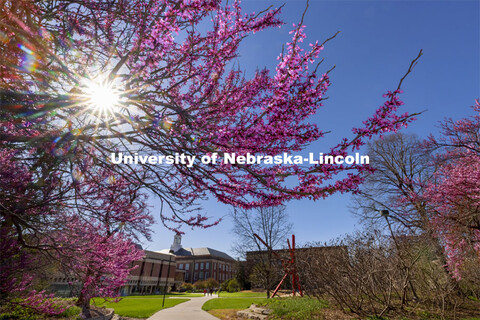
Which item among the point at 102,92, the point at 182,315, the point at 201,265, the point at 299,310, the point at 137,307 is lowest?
the point at 137,307

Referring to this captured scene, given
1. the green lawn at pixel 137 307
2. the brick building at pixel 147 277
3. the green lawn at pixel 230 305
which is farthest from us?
the brick building at pixel 147 277

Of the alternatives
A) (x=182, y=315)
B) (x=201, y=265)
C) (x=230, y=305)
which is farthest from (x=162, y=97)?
(x=201, y=265)

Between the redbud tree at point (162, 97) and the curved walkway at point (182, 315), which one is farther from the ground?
Answer: the redbud tree at point (162, 97)

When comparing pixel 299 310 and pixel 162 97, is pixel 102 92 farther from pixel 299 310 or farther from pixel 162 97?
pixel 299 310

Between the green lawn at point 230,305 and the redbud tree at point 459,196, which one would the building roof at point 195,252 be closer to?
the green lawn at point 230,305

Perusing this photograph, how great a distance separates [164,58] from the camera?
4.34 m

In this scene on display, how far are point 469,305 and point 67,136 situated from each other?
40.5ft

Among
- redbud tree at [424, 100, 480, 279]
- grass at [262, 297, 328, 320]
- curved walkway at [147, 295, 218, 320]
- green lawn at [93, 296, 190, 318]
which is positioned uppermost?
redbud tree at [424, 100, 480, 279]

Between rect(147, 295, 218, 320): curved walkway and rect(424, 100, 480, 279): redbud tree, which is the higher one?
rect(424, 100, 480, 279): redbud tree

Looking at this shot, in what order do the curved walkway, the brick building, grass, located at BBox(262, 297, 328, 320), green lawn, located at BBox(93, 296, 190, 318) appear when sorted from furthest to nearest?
1. the brick building
2. green lawn, located at BBox(93, 296, 190, 318)
3. the curved walkway
4. grass, located at BBox(262, 297, 328, 320)

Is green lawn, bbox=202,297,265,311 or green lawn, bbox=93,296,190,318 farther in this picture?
green lawn, bbox=202,297,265,311

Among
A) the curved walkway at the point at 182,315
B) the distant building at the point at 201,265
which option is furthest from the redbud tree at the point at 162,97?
the distant building at the point at 201,265

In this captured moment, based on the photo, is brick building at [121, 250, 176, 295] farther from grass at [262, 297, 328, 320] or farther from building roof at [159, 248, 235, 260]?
grass at [262, 297, 328, 320]

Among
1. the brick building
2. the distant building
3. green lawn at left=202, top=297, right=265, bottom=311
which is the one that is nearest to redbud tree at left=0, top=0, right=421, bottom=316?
green lawn at left=202, top=297, right=265, bottom=311
